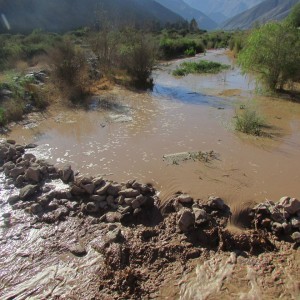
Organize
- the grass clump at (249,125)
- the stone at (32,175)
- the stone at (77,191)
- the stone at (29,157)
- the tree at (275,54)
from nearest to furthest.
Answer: the stone at (77,191) < the stone at (32,175) < the stone at (29,157) < the grass clump at (249,125) < the tree at (275,54)

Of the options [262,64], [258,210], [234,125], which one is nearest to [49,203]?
[258,210]

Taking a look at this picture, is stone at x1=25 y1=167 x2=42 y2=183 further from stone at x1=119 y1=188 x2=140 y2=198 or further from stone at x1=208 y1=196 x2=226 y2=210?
stone at x1=208 y1=196 x2=226 y2=210

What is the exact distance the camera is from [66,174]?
6438mm

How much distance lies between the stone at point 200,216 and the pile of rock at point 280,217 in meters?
0.73

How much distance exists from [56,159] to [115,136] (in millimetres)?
1899

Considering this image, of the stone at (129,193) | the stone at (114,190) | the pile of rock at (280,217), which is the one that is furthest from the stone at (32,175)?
the pile of rock at (280,217)

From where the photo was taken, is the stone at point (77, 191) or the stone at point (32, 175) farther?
the stone at point (32, 175)

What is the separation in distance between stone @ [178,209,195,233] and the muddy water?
865 millimetres

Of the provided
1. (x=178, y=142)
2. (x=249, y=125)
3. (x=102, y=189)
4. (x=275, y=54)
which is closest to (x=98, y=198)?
(x=102, y=189)

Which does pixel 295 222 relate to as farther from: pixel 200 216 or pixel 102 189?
pixel 102 189

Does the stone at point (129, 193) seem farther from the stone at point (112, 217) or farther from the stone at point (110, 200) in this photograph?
the stone at point (112, 217)

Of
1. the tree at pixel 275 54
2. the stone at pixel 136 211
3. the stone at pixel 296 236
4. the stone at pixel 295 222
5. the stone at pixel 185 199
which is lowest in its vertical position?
the stone at pixel 136 211

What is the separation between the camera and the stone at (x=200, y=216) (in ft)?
16.4

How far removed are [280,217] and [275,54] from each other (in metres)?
9.19
